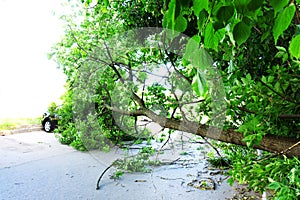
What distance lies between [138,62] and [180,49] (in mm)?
290

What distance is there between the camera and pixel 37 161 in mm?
2590

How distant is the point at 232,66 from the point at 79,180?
1590 millimetres

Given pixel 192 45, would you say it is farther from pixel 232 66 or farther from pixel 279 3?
pixel 232 66

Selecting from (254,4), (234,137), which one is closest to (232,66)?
(234,137)

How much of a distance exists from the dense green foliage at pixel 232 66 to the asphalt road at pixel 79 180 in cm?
35

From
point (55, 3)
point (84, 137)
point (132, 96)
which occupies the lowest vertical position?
point (84, 137)

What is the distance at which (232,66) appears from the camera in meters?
0.92

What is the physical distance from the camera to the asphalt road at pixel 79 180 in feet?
5.68

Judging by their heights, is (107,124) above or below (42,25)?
below

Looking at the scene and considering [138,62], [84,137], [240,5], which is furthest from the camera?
[84,137]

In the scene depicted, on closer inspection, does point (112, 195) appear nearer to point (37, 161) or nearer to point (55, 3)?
point (37, 161)

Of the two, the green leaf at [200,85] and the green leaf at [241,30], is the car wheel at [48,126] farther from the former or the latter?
the green leaf at [241,30]

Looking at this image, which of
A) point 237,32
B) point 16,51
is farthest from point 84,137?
point 237,32

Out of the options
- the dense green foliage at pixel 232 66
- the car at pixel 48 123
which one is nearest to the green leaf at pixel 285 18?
the dense green foliage at pixel 232 66
